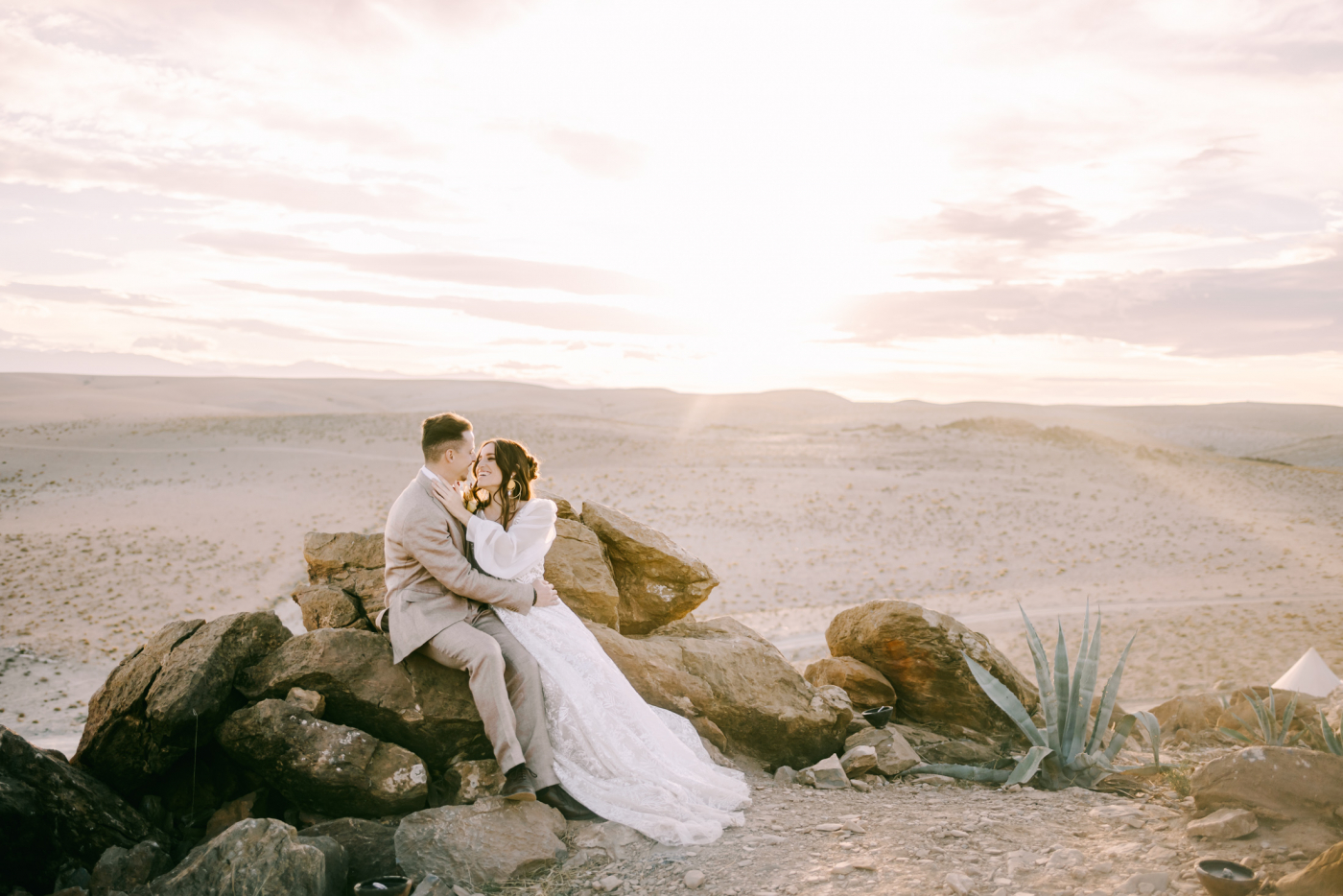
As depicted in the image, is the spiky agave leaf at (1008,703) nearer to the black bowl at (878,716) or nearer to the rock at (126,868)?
the black bowl at (878,716)


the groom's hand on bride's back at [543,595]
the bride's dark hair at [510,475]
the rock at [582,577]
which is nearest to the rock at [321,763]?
the groom's hand on bride's back at [543,595]

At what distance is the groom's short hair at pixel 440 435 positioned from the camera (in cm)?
540

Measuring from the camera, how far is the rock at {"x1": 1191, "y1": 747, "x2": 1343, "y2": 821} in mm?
4449

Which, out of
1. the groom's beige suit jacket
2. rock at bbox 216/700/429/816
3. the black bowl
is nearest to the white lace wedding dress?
the groom's beige suit jacket

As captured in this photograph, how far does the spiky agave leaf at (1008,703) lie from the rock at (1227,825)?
1.81m

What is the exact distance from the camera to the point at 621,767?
5246mm

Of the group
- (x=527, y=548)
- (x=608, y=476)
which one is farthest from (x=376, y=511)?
(x=527, y=548)

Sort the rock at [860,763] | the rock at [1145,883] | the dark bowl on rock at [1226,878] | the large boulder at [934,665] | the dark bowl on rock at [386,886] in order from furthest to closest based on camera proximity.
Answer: the large boulder at [934,665]
the rock at [860,763]
the dark bowl on rock at [386,886]
the rock at [1145,883]
the dark bowl on rock at [1226,878]

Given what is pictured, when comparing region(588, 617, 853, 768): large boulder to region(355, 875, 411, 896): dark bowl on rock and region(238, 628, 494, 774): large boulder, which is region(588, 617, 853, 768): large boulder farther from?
region(355, 875, 411, 896): dark bowl on rock

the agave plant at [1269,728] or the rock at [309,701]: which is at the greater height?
the rock at [309,701]

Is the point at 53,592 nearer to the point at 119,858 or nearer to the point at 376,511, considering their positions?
the point at 376,511

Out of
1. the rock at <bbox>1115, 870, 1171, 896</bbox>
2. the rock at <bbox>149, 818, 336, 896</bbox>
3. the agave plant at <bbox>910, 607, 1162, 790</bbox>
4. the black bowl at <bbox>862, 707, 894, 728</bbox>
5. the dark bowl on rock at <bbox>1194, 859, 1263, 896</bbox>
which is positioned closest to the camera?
the dark bowl on rock at <bbox>1194, 859, 1263, 896</bbox>

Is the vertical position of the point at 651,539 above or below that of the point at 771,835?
above

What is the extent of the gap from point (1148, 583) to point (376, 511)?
66.0ft
